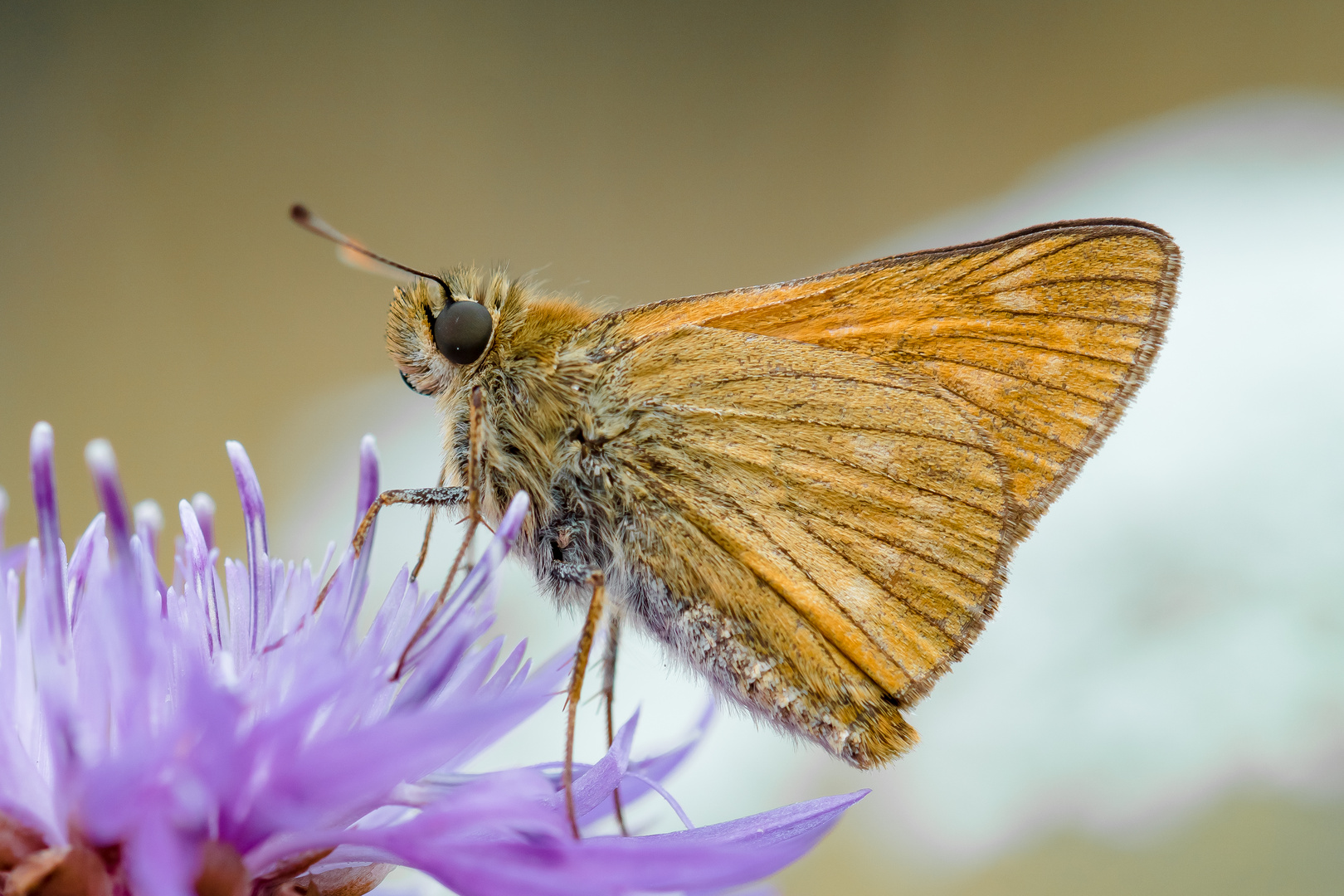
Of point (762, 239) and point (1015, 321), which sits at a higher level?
point (762, 239)

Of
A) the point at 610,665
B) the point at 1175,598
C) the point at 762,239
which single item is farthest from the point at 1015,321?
the point at 762,239

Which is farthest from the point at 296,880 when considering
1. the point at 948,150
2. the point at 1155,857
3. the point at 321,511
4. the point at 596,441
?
the point at 948,150

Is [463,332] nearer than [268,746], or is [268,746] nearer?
[268,746]

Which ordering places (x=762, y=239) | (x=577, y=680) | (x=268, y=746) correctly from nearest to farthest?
(x=268, y=746), (x=577, y=680), (x=762, y=239)

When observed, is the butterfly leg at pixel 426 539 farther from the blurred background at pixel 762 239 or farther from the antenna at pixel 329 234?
the blurred background at pixel 762 239

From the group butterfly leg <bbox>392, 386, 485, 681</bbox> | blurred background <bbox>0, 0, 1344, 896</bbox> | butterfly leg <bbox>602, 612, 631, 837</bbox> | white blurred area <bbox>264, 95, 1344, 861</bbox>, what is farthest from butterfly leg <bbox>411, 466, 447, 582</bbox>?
blurred background <bbox>0, 0, 1344, 896</bbox>

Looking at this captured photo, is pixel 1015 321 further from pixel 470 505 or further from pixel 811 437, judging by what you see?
pixel 470 505

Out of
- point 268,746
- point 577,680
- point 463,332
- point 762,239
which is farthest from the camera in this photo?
point 762,239
